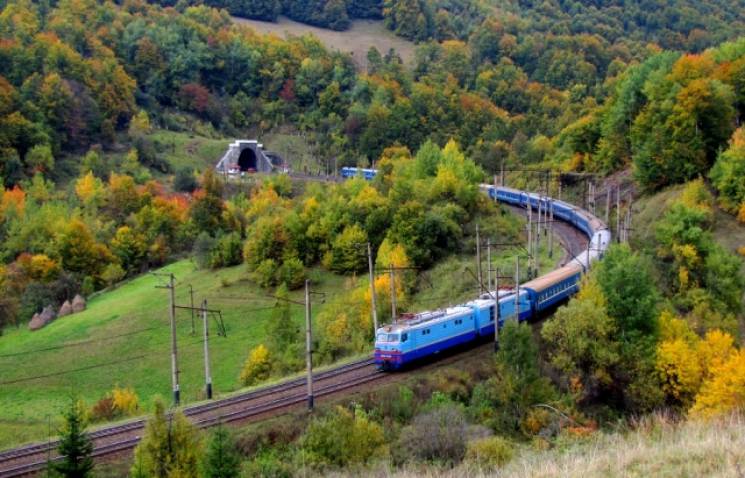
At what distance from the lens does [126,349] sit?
173ft

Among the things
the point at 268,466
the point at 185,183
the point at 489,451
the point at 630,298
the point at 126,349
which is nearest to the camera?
the point at 489,451

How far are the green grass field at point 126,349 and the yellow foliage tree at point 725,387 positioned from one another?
2385cm

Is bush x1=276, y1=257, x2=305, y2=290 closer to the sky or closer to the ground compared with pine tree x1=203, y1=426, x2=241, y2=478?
closer to the ground

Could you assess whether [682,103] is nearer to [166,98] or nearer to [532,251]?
[532,251]

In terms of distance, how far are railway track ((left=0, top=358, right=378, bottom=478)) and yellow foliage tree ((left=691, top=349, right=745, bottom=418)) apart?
13769 mm

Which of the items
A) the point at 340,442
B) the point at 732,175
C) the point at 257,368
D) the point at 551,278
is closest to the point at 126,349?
the point at 257,368

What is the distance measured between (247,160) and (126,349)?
75.8 metres

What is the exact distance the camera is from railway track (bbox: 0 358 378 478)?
2748 centimetres

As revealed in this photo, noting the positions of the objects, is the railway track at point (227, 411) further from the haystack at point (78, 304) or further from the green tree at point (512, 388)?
the haystack at point (78, 304)

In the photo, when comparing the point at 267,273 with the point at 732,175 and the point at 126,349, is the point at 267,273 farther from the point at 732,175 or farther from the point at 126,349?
the point at 732,175

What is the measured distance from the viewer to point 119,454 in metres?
27.3

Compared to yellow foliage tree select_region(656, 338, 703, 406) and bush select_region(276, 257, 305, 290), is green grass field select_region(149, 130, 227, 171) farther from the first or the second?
yellow foliage tree select_region(656, 338, 703, 406)

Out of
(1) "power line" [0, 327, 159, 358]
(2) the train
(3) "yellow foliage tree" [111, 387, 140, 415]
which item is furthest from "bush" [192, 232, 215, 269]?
(2) the train

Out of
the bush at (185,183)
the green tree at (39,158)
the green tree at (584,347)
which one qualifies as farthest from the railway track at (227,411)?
the green tree at (39,158)
